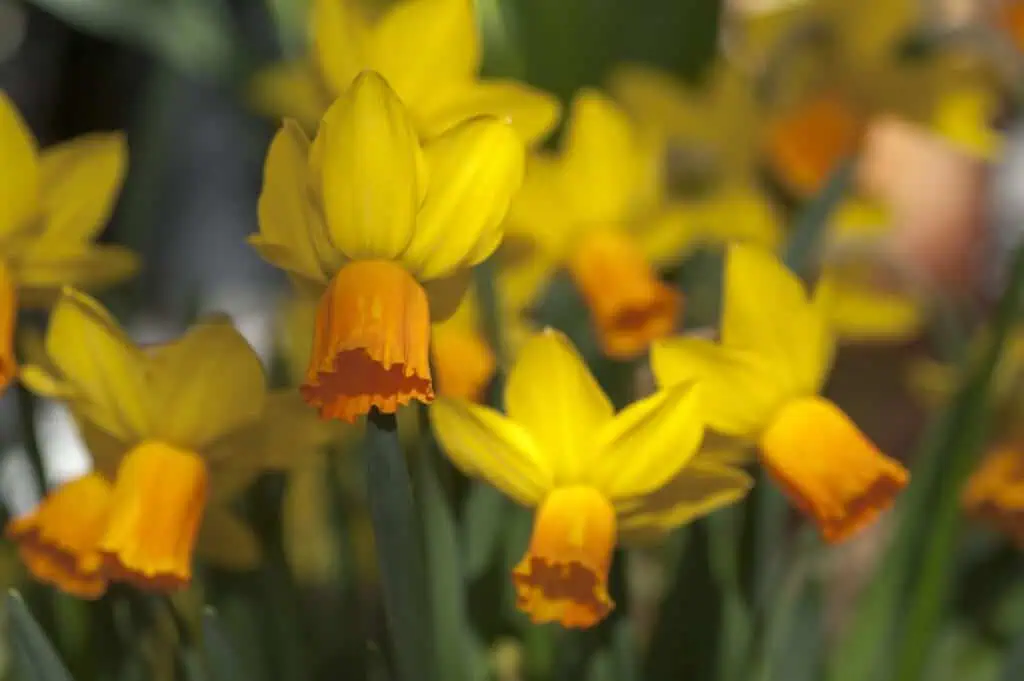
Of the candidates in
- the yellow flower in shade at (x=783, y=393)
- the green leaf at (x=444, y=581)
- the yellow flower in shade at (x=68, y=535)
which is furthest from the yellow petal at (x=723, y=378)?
the yellow flower in shade at (x=68, y=535)

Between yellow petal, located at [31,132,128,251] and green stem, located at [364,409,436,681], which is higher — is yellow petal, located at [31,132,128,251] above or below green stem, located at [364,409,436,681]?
above

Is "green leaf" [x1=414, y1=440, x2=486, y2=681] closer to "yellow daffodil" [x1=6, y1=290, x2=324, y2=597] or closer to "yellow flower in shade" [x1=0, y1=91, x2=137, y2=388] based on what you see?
"yellow daffodil" [x1=6, y1=290, x2=324, y2=597]

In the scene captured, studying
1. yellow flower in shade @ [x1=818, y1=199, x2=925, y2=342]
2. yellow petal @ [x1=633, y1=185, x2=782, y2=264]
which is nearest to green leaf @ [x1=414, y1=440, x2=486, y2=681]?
yellow petal @ [x1=633, y1=185, x2=782, y2=264]

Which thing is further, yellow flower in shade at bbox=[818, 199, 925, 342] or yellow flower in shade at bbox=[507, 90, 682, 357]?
yellow flower in shade at bbox=[818, 199, 925, 342]

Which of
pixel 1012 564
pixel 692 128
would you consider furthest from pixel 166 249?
pixel 1012 564

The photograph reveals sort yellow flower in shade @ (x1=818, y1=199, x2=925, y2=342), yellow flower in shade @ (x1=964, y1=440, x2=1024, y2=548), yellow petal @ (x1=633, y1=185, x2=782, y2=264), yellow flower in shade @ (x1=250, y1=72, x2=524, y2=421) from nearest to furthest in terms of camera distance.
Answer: yellow flower in shade @ (x1=250, y1=72, x2=524, y2=421), yellow flower in shade @ (x1=964, y1=440, x2=1024, y2=548), yellow petal @ (x1=633, y1=185, x2=782, y2=264), yellow flower in shade @ (x1=818, y1=199, x2=925, y2=342)

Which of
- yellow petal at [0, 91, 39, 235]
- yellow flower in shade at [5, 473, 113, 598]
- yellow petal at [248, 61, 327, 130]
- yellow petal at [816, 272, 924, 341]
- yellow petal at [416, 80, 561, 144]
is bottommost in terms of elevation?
yellow petal at [816, 272, 924, 341]

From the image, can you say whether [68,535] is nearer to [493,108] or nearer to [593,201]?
[493,108]
